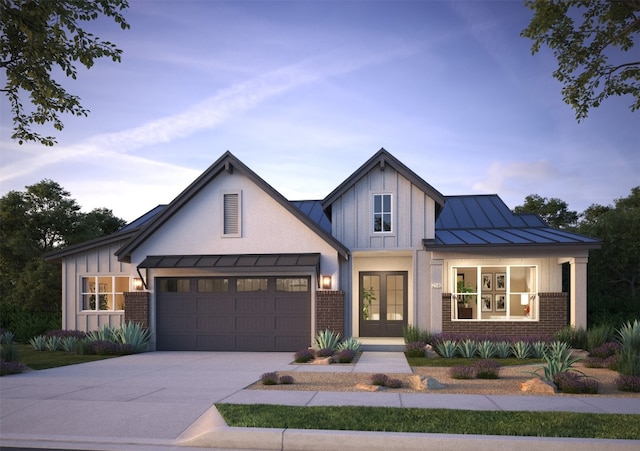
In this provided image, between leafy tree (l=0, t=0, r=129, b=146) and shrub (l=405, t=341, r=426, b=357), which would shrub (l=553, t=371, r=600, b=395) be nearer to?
shrub (l=405, t=341, r=426, b=357)

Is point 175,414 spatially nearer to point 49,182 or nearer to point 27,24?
point 27,24

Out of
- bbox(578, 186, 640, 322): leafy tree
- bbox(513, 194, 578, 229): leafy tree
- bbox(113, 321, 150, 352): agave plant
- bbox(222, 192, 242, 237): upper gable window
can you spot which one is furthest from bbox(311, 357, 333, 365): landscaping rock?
bbox(513, 194, 578, 229): leafy tree

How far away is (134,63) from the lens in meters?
15.7

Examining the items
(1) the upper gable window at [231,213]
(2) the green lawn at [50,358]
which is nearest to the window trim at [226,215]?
(1) the upper gable window at [231,213]

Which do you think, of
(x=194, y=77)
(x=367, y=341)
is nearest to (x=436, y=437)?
(x=367, y=341)

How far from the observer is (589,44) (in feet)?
39.7

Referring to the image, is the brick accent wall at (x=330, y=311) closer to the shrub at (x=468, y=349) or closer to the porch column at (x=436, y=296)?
the porch column at (x=436, y=296)

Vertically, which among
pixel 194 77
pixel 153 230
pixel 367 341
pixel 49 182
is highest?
pixel 194 77

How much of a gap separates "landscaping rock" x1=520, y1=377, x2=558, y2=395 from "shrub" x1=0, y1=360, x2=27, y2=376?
11.3 metres

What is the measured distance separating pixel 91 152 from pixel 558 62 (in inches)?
625

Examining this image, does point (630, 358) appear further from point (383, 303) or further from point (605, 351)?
point (383, 303)

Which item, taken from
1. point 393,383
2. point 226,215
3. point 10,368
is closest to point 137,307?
point 226,215

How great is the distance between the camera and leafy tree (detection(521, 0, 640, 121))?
11.5 m

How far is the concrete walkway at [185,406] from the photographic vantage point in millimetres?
6262
